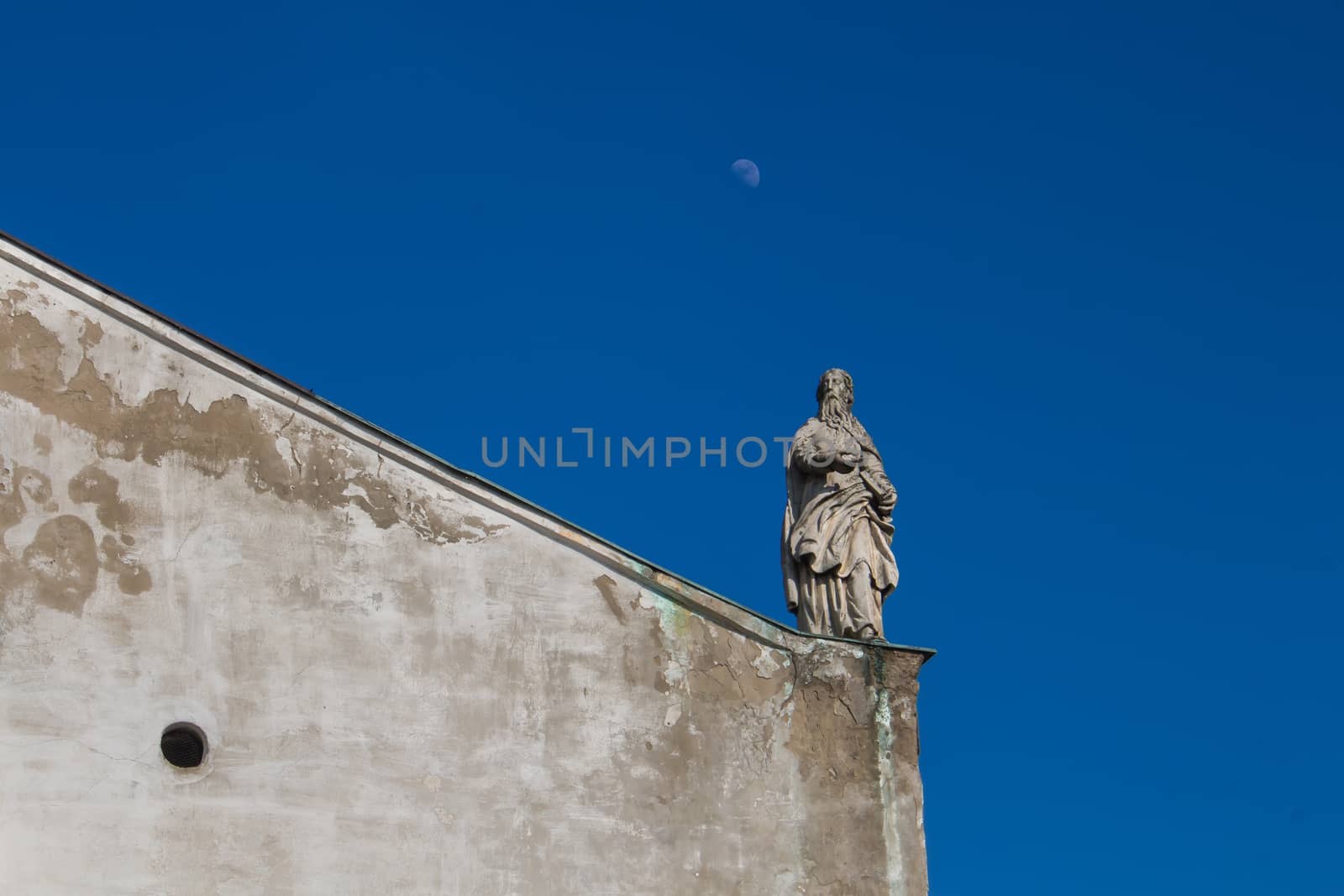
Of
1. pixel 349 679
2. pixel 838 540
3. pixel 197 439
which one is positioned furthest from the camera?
pixel 838 540

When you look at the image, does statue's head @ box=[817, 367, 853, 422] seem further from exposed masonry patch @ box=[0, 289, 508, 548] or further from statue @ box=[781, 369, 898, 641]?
exposed masonry patch @ box=[0, 289, 508, 548]

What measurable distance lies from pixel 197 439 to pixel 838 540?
467 cm

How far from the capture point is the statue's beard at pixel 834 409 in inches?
648

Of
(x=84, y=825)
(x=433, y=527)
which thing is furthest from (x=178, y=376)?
(x=84, y=825)

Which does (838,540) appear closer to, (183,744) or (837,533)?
(837,533)

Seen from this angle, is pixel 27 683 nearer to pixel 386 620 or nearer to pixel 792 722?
pixel 386 620

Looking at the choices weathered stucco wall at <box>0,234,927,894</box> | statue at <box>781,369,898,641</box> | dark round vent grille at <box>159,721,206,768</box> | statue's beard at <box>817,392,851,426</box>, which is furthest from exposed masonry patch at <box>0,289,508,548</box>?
statue's beard at <box>817,392,851,426</box>

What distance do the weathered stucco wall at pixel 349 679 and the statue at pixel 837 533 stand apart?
0.48 m

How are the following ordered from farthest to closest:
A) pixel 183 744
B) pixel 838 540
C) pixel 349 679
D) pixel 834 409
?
pixel 834 409, pixel 838 540, pixel 349 679, pixel 183 744

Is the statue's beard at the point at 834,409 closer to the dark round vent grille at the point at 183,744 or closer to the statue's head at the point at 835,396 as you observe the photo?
the statue's head at the point at 835,396

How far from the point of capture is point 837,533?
15.7 m

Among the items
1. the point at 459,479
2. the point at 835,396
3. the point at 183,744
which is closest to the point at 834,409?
the point at 835,396

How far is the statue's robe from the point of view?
15.5m

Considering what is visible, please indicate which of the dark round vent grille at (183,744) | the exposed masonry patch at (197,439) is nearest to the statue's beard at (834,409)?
the exposed masonry patch at (197,439)
